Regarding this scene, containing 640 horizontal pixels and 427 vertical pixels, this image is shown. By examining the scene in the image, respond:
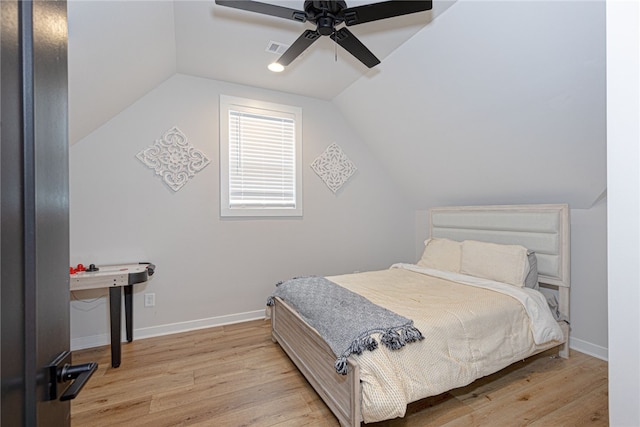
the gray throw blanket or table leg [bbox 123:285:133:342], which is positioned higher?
the gray throw blanket

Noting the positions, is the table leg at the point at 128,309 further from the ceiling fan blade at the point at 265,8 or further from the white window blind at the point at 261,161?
the ceiling fan blade at the point at 265,8

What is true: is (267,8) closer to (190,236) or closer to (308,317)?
(308,317)

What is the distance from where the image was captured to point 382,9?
69.2 inches

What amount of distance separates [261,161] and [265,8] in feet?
6.20

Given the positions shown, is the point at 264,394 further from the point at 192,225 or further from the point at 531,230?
the point at 531,230

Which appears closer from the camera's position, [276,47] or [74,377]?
[74,377]

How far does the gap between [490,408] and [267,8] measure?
9.33 feet

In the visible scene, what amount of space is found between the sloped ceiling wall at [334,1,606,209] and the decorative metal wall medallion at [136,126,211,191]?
192 centimetres

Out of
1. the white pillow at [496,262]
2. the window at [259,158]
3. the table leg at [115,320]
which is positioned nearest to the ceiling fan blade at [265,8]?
the window at [259,158]

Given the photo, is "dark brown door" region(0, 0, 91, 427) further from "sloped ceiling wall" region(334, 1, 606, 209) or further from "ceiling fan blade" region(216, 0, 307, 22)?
"sloped ceiling wall" region(334, 1, 606, 209)

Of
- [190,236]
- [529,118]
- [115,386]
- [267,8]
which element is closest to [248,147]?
[190,236]

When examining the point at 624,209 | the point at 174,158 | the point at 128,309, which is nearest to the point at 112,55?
the point at 174,158

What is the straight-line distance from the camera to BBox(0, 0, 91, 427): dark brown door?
458mm

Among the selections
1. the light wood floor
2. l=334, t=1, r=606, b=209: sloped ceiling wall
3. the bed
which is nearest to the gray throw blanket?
the bed
